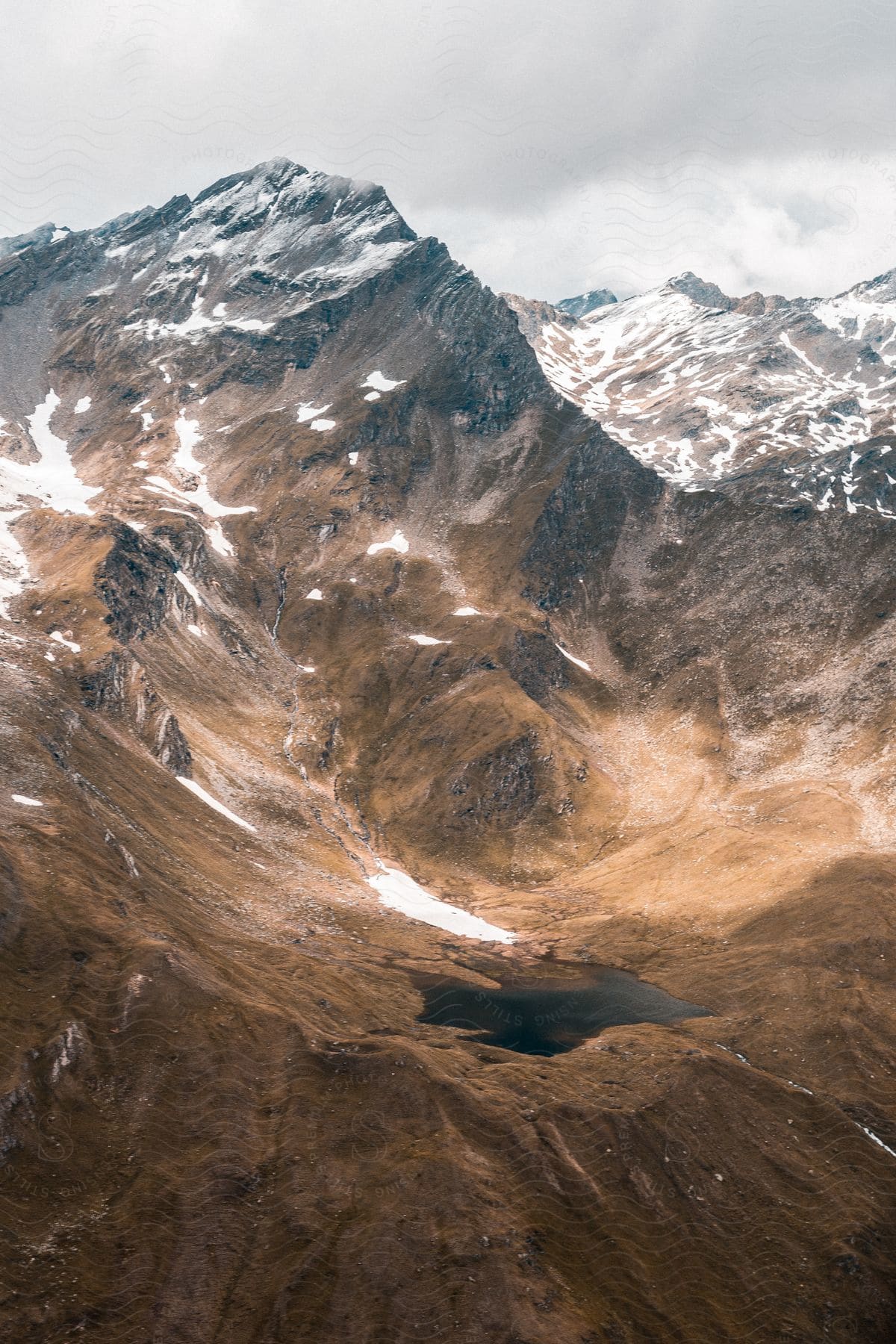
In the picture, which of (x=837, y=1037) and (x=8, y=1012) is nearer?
(x=8, y=1012)

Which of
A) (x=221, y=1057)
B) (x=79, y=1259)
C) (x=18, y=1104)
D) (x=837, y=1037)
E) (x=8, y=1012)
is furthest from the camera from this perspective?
(x=837, y=1037)

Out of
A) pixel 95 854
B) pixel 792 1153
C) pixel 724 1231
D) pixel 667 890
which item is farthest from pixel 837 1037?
pixel 95 854

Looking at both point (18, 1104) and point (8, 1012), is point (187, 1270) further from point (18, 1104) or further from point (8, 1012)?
point (8, 1012)

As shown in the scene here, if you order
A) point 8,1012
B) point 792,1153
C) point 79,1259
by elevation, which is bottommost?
point 79,1259

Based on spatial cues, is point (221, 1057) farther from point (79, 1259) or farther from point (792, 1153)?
point (792, 1153)

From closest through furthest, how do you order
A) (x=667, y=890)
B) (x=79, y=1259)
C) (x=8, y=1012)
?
(x=79, y=1259), (x=8, y=1012), (x=667, y=890)

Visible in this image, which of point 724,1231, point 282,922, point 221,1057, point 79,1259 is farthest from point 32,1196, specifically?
point 282,922

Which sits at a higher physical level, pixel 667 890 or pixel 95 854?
pixel 667 890
